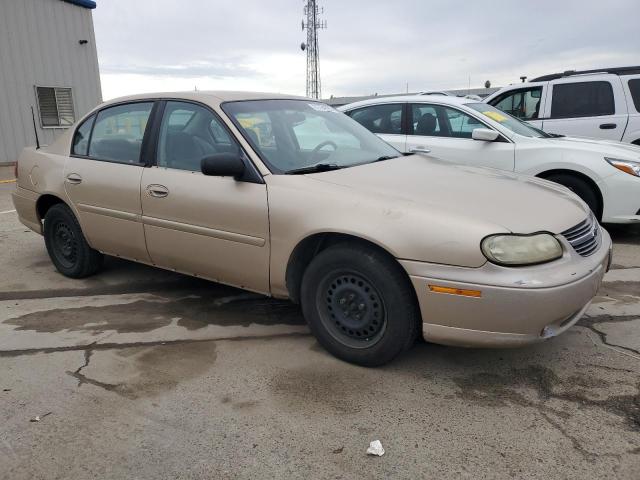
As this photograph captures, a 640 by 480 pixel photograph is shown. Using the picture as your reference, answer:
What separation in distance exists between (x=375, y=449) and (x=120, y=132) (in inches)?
122

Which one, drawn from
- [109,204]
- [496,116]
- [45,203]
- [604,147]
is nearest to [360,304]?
[109,204]

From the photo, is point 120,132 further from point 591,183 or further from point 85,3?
point 85,3

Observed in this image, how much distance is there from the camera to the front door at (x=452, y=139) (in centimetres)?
588

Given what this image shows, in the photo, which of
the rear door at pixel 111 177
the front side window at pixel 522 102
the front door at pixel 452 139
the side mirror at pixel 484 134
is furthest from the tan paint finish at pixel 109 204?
the front side window at pixel 522 102

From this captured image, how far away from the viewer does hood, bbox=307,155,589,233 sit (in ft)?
9.00

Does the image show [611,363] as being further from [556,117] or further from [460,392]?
[556,117]

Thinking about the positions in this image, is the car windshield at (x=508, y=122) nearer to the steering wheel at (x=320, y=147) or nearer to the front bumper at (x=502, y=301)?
the steering wheel at (x=320, y=147)

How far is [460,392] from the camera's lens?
2.79 meters

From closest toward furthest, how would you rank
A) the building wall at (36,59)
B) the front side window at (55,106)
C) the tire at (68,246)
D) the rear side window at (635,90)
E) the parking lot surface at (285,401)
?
the parking lot surface at (285,401)
the tire at (68,246)
the rear side window at (635,90)
the building wall at (36,59)
the front side window at (55,106)

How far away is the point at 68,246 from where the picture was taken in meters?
4.67

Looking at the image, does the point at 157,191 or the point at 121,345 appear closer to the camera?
the point at 121,345

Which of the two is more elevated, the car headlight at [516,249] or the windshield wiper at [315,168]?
the windshield wiper at [315,168]

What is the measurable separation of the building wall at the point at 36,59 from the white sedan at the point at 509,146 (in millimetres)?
10827

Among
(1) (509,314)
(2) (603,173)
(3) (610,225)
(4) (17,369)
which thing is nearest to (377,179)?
(1) (509,314)
